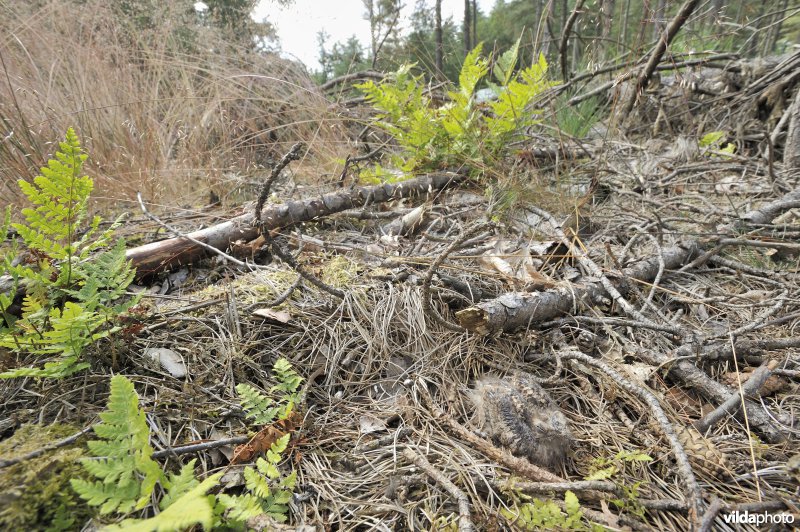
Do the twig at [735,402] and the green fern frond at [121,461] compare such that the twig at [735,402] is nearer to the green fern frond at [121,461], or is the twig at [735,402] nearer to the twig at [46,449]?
the green fern frond at [121,461]

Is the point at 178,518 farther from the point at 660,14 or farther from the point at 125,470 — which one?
the point at 660,14

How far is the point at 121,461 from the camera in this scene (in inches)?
32.9

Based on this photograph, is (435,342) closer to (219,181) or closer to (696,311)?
(696,311)

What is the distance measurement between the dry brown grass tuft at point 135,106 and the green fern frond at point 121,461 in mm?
2120

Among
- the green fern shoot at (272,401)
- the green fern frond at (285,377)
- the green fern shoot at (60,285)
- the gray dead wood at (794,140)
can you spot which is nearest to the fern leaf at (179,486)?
the green fern shoot at (272,401)

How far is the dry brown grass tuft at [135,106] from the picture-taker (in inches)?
109

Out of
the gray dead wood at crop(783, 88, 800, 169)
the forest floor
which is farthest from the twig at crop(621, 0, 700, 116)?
the forest floor

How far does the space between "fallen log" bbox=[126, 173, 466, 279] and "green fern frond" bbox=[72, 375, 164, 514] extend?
2.40 feet

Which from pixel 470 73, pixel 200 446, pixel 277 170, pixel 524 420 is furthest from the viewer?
pixel 470 73

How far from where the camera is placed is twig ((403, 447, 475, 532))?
91 centimetres

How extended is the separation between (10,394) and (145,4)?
486 centimetres

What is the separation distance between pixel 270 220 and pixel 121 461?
1.50 meters

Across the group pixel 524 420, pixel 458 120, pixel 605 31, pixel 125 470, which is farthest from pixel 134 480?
pixel 605 31

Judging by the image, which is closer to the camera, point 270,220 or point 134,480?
point 134,480
